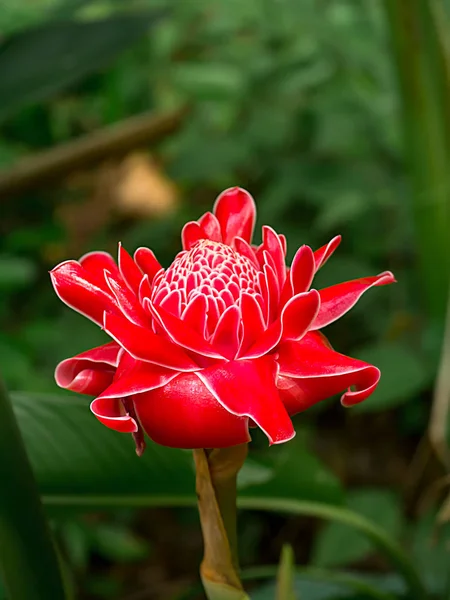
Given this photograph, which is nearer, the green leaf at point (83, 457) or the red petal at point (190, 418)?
the red petal at point (190, 418)

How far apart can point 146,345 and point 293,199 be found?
103 centimetres

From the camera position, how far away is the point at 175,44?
1.60 metres

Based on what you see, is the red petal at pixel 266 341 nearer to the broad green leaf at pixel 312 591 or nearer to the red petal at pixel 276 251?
the red petal at pixel 276 251

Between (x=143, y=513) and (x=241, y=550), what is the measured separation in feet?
0.74

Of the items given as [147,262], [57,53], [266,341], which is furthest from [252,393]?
[57,53]

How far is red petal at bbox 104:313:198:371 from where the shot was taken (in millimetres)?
361

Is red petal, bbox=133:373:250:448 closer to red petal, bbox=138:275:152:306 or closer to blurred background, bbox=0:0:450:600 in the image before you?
red petal, bbox=138:275:152:306

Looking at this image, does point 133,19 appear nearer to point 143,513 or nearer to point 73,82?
point 73,82

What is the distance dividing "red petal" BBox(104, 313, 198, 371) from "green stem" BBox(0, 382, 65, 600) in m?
0.10

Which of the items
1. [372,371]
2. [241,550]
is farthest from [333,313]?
[241,550]

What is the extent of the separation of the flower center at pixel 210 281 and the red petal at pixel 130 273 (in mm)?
30

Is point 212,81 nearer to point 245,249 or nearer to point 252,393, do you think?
point 245,249

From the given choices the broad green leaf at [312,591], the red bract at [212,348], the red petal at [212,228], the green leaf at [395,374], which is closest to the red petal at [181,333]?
the red bract at [212,348]

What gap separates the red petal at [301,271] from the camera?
0.39 metres
